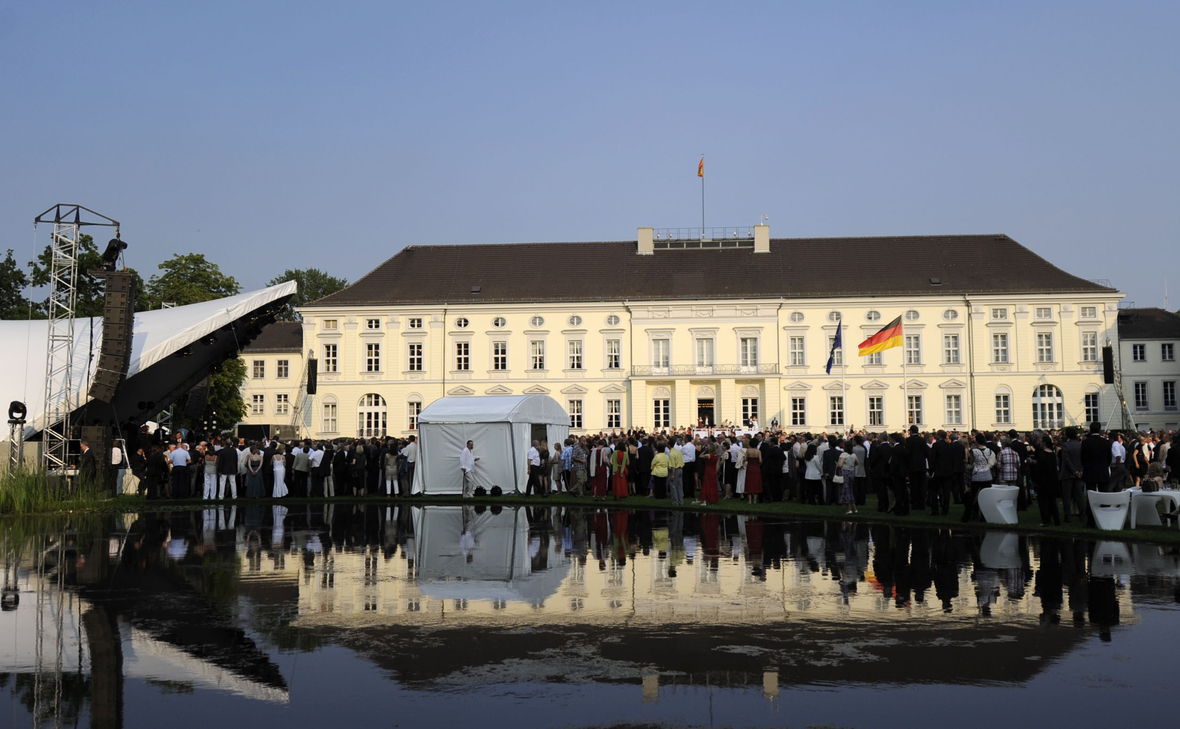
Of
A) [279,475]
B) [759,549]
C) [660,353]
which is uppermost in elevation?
[660,353]

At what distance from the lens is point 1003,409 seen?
192 ft

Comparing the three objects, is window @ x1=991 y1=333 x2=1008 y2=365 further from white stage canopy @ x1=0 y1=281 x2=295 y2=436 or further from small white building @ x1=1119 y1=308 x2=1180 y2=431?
white stage canopy @ x1=0 y1=281 x2=295 y2=436

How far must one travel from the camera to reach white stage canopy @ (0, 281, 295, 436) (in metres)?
28.1

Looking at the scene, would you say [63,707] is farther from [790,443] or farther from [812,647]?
[790,443]

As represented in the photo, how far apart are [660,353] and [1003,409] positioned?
20336 millimetres

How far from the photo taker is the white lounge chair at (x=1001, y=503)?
53.1 feet

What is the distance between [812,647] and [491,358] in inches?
2142

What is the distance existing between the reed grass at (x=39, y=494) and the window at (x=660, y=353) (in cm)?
4061

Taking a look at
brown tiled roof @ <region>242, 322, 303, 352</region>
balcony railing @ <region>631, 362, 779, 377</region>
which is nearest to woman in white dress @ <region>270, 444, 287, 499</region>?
balcony railing @ <region>631, 362, 779, 377</region>

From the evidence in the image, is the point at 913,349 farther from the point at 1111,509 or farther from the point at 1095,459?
the point at 1111,509

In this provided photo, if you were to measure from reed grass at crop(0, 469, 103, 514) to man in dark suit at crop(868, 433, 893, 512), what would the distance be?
16622 millimetres

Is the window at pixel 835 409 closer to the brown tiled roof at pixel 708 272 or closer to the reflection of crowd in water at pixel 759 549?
the brown tiled roof at pixel 708 272

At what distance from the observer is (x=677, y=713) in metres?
5.86

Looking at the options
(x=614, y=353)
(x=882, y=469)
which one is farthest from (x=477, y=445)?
(x=614, y=353)
